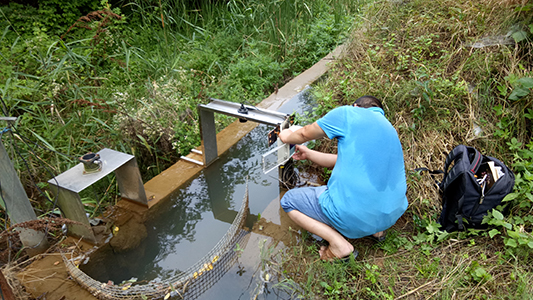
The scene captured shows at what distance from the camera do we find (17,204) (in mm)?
2594

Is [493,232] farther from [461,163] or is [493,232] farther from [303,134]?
[303,134]

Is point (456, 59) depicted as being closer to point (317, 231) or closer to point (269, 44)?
point (317, 231)

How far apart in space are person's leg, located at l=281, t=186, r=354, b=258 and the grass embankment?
5.0 inches

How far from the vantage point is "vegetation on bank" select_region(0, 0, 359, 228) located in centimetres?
382

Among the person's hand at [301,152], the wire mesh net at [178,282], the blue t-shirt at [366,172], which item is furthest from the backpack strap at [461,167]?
the wire mesh net at [178,282]

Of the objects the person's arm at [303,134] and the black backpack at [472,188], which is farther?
the person's arm at [303,134]

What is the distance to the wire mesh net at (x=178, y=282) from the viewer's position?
238 cm

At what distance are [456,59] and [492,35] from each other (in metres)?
0.43

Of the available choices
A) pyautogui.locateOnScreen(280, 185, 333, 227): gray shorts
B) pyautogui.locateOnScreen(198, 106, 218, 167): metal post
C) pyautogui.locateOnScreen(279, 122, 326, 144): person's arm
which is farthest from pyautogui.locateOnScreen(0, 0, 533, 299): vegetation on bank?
pyautogui.locateOnScreen(279, 122, 326, 144): person's arm

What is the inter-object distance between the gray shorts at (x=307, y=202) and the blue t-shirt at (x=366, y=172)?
0.13 m

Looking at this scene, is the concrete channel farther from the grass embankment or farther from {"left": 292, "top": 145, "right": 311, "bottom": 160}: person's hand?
{"left": 292, "top": 145, "right": 311, "bottom": 160}: person's hand

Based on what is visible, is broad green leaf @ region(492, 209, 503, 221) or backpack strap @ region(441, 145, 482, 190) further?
backpack strap @ region(441, 145, 482, 190)

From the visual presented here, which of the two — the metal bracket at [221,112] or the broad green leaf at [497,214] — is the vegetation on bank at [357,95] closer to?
the broad green leaf at [497,214]

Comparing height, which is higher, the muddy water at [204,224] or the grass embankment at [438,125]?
the grass embankment at [438,125]
